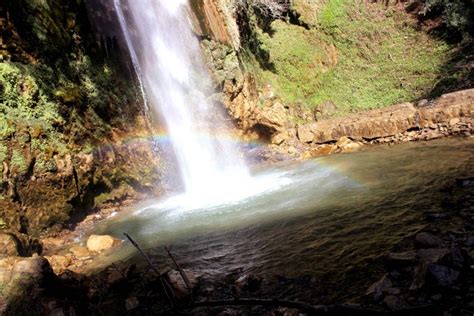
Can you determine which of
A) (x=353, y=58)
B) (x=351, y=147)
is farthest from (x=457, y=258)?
(x=353, y=58)

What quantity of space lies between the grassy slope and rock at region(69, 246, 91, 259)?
52.0 feet

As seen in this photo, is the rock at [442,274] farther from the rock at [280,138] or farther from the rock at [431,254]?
the rock at [280,138]

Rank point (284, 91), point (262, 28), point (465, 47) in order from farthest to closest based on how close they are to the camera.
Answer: point (262, 28)
point (284, 91)
point (465, 47)

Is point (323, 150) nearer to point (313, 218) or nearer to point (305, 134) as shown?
point (305, 134)

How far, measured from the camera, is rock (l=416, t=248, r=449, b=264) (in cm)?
427

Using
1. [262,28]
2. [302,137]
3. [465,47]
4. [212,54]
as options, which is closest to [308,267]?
[302,137]

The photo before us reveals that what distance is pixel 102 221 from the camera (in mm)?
13328

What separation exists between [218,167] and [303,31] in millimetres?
13190

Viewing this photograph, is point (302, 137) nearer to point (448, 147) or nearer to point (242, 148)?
point (242, 148)

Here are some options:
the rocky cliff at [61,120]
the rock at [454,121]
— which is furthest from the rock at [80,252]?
the rock at [454,121]

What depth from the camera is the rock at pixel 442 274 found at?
389 cm

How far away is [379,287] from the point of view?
13.8 feet

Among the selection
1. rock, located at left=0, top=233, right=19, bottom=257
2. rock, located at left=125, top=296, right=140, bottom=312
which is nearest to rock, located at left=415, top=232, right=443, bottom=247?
rock, located at left=125, top=296, right=140, bottom=312

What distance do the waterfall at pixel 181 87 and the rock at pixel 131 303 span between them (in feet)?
34.7
